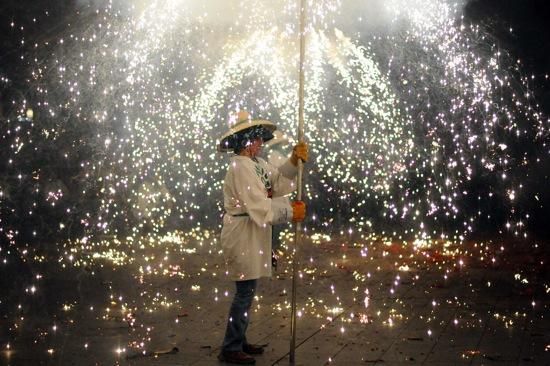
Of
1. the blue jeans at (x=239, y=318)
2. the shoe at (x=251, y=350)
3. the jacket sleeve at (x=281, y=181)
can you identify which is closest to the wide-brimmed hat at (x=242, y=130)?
the jacket sleeve at (x=281, y=181)

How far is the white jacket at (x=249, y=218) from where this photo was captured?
5598mm

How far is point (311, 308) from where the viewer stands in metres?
7.61

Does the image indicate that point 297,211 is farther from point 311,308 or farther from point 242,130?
point 311,308

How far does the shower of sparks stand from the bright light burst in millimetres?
24

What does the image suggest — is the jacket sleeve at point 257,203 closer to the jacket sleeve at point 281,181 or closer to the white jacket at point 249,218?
the white jacket at point 249,218

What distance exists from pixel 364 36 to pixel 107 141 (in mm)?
4817

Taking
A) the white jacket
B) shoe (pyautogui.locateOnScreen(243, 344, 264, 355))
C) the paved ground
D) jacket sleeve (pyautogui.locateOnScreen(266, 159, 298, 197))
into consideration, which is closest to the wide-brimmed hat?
the white jacket

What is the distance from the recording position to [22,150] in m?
12.6

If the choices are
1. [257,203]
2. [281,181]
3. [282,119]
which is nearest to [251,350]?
[257,203]

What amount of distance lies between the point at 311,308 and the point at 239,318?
2028 millimetres

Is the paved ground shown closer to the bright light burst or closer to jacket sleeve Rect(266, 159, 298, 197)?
jacket sleeve Rect(266, 159, 298, 197)

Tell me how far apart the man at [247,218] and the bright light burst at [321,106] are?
696cm

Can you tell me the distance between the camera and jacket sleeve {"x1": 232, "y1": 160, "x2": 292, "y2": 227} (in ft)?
18.3

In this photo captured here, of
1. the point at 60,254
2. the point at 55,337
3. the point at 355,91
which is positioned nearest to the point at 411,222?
the point at 355,91
